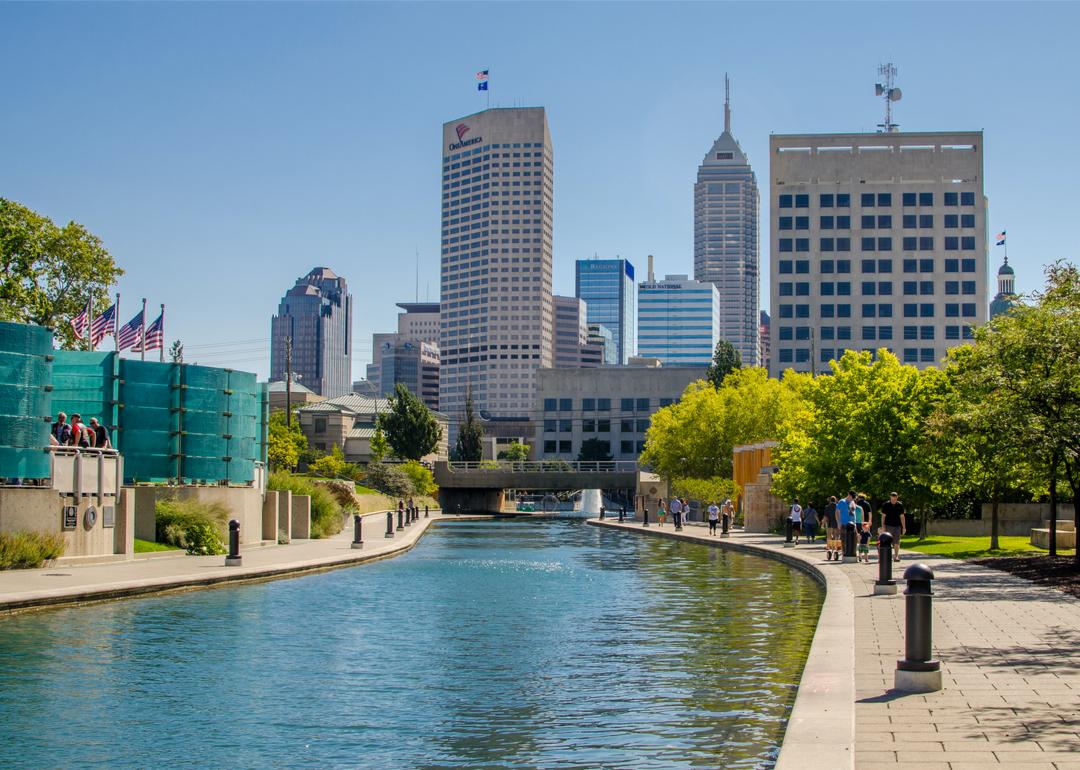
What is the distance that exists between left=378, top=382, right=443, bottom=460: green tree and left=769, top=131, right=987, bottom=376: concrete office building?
44.6 metres

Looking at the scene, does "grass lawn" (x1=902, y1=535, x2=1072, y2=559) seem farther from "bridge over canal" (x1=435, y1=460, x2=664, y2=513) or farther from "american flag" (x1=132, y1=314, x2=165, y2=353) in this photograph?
"bridge over canal" (x1=435, y1=460, x2=664, y2=513)

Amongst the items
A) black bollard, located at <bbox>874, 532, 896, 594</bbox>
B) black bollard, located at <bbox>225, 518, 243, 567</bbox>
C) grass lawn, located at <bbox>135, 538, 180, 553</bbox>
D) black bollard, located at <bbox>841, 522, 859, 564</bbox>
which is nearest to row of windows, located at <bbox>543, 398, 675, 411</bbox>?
black bollard, located at <bbox>841, 522, 859, 564</bbox>

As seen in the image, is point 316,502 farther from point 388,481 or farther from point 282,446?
point 388,481

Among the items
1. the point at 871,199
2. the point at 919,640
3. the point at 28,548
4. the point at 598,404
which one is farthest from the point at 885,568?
the point at 598,404

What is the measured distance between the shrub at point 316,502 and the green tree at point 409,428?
7245 cm

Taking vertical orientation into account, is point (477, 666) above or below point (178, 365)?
below

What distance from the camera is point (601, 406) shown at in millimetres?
165625

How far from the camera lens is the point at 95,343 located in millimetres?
39875

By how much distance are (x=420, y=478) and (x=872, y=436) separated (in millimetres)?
71869

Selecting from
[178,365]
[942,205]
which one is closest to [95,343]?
[178,365]

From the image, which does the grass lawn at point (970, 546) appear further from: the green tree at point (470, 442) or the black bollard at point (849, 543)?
the green tree at point (470, 442)

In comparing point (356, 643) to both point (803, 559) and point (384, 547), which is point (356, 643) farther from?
point (384, 547)

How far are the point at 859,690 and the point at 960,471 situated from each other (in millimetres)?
28781

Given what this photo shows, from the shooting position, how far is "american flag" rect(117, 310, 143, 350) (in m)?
40.1
